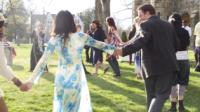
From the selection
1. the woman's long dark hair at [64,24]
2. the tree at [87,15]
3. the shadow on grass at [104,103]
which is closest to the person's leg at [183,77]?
the shadow on grass at [104,103]

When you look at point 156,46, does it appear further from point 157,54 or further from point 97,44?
point 97,44

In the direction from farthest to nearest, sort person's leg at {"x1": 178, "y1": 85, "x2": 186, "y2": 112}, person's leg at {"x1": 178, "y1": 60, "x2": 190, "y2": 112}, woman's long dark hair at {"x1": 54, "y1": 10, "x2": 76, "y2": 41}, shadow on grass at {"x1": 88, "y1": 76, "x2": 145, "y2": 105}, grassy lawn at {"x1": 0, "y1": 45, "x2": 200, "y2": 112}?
shadow on grass at {"x1": 88, "y1": 76, "x2": 145, "y2": 105} → grassy lawn at {"x1": 0, "y1": 45, "x2": 200, "y2": 112} → person's leg at {"x1": 178, "y1": 85, "x2": 186, "y2": 112} → person's leg at {"x1": 178, "y1": 60, "x2": 190, "y2": 112} → woman's long dark hair at {"x1": 54, "y1": 10, "x2": 76, "y2": 41}

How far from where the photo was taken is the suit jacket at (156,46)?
7.39 m

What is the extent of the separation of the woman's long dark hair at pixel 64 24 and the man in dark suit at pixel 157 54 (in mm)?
1050

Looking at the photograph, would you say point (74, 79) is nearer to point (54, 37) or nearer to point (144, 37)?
point (54, 37)

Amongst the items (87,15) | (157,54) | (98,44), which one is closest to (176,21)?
(157,54)

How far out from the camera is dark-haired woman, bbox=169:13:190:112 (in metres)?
9.35

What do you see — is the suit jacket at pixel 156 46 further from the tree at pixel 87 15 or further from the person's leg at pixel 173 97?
the tree at pixel 87 15

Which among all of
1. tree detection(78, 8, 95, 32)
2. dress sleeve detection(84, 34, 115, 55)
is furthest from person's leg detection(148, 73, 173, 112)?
tree detection(78, 8, 95, 32)

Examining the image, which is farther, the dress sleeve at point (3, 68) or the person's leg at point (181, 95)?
the person's leg at point (181, 95)

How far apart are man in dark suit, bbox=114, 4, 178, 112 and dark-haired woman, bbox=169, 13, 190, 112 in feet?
5.68

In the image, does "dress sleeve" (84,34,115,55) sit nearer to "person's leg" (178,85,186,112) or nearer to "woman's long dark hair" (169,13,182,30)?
"woman's long dark hair" (169,13,182,30)

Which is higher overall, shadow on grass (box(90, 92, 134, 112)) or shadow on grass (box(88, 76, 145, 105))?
shadow on grass (box(90, 92, 134, 112))

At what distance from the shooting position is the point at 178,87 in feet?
32.7
